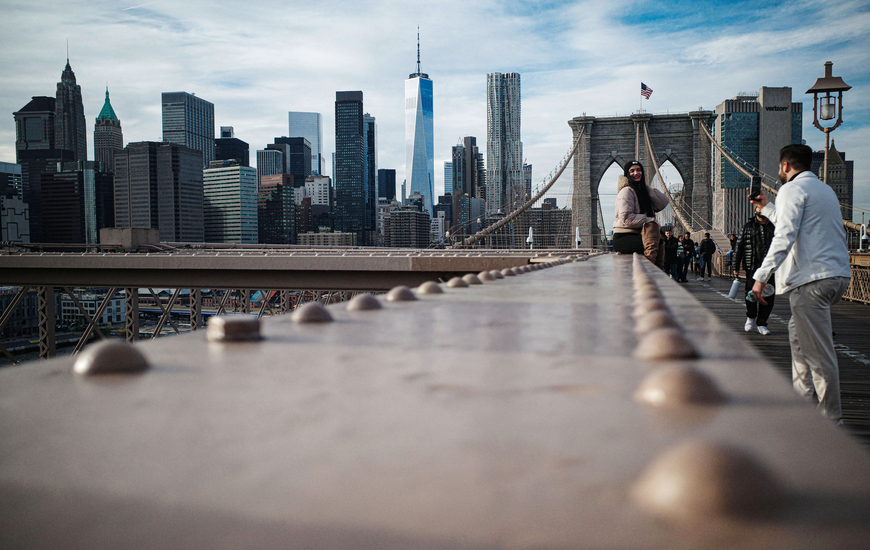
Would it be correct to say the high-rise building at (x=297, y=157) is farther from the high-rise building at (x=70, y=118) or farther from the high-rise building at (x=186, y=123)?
the high-rise building at (x=70, y=118)

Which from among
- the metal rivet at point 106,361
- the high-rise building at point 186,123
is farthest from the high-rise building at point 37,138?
the metal rivet at point 106,361

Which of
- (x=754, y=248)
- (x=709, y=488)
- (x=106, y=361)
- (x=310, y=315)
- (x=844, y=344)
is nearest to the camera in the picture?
(x=709, y=488)

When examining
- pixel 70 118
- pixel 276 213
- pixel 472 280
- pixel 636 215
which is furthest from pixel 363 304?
pixel 70 118

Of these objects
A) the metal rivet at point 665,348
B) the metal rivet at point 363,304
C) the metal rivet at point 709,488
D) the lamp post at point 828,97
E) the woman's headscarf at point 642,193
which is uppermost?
the lamp post at point 828,97

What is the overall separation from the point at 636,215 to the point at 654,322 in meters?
5.02

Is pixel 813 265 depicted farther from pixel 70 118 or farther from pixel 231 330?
pixel 70 118

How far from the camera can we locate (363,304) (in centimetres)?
128

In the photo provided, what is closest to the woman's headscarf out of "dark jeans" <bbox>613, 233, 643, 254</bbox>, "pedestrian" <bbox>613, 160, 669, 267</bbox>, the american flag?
"pedestrian" <bbox>613, 160, 669, 267</bbox>

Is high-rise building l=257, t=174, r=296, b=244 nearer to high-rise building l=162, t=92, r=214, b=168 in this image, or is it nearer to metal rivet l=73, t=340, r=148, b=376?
high-rise building l=162, t=92, r=214, b=168

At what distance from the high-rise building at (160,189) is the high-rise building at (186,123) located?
55.9 meters

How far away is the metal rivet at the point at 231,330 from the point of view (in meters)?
0.89

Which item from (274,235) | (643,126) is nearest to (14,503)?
(643,126)

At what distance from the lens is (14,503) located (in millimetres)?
390

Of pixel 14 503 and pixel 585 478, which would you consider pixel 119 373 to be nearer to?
pixel 14 503
